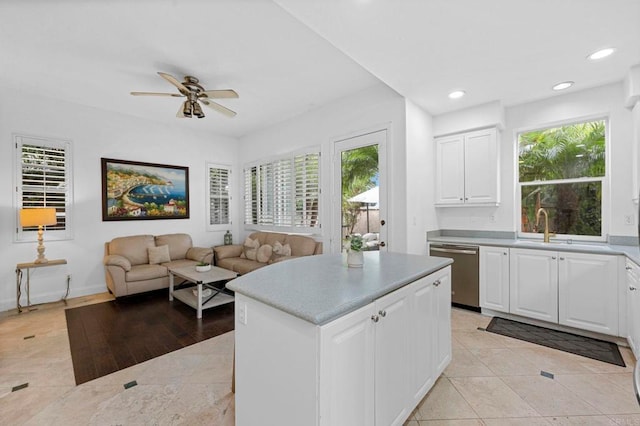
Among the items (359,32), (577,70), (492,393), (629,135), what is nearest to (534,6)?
(359,32)

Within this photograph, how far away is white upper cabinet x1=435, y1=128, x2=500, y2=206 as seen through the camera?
3553mm

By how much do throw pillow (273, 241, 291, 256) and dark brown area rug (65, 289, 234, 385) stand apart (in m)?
1.09

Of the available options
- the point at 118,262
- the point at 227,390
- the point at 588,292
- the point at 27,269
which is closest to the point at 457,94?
the point at 588,292

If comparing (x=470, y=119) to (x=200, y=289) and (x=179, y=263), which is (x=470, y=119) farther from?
(x=179, y=263)

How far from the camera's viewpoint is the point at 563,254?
2900 millimetres

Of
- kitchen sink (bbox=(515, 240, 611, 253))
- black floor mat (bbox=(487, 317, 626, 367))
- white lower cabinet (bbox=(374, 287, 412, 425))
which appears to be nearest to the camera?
white lower cabinet (bbox=(374, 287, 412, 425))

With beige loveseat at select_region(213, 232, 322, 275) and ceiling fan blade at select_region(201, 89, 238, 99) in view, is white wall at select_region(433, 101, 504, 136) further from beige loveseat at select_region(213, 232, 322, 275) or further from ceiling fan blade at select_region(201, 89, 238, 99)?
ceiling fan blade at select_region(201, 89, 238, 99)

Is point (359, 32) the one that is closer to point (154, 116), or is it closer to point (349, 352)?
point (349, 352)

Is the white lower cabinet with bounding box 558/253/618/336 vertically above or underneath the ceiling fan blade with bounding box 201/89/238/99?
underneath

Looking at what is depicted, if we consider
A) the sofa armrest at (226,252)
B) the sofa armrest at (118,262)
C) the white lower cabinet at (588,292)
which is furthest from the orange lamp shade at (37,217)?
the white lower cabinet at (588,292)

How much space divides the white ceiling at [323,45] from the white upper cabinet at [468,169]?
45 cm

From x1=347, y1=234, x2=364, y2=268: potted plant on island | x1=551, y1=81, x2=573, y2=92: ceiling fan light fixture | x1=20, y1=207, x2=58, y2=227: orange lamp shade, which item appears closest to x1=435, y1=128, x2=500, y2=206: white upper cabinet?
x1=551, y1=81, x2=573, y2=92: ceiling fan light fixture

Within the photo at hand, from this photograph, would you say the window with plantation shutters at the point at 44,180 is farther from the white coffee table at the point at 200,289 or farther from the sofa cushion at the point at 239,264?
the sofa cushion at the point at 239,264

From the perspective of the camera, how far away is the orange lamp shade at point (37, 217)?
3.59 meters
